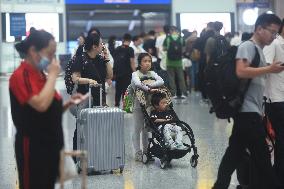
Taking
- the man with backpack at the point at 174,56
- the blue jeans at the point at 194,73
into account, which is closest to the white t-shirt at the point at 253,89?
the man with backpack at the point at 174,56

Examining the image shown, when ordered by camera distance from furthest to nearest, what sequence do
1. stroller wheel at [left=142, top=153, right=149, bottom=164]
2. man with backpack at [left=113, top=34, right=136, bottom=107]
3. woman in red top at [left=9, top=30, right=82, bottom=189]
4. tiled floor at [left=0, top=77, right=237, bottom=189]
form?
man with backpack at [left=113, top=34, right=136, bottom=107] → stroller wheel at [left=142, top=153, right=149, bottom=164] → tiled floor at [left=0, top=77, right=237, bottom=189] → woman in red top at [left=9, top=30, right=82, bottom=189]

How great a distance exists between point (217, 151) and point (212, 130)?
5.49 feet

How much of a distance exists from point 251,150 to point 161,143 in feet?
6.24

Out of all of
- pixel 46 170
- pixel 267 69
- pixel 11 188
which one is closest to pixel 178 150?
pixel 11 188

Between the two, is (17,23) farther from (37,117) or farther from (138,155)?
(37,117)

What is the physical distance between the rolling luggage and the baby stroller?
499 millimetres

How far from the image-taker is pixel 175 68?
41.9 ft

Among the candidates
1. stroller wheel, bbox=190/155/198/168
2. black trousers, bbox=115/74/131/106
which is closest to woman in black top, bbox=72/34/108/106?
stroller wheel, bbox=190/155/198/168

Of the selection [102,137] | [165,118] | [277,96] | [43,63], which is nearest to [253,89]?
[277,96]

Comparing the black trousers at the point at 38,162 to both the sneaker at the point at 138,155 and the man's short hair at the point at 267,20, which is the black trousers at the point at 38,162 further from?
the sneaker at the point at 138,155

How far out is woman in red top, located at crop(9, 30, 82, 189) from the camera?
3.28 metres

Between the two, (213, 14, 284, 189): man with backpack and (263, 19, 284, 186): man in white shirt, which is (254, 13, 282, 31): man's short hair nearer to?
(213, 14, 284, 189): man with backpack

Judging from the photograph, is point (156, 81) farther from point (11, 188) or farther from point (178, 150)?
point (11, 188)

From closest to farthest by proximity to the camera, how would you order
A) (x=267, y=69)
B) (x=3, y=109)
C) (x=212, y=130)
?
(x=267, y=69) < (x=212, y=130) < (x=3, y=109)
